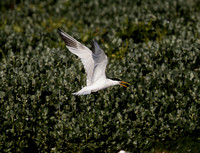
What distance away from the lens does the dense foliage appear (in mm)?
5812

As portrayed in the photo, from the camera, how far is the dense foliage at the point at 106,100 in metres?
5.81

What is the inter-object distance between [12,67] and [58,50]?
3.76 feet

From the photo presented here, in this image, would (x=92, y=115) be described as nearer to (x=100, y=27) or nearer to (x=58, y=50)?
(x=58, y=50)

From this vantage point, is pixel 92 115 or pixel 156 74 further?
pixel 156 74

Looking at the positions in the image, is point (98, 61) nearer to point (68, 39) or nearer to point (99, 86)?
point (99, 86)

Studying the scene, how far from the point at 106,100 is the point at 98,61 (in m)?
1.01

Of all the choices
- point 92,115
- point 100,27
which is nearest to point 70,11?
point 100,27

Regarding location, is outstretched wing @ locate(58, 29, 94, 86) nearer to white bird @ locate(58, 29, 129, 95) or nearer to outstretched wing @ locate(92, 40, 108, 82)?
white bird @ locate(58, 29, 129, 95)

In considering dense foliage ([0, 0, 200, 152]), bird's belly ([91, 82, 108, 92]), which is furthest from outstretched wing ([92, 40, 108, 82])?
dense foliage ([0, 0, 200, 152])

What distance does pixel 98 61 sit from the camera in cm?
548

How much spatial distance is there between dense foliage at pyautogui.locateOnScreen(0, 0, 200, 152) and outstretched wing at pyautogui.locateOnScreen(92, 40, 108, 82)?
516 mm

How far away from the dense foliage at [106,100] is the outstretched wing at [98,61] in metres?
0.52

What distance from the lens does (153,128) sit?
20.1 ft

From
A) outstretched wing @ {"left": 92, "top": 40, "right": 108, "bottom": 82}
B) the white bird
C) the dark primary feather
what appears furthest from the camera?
the dark primary feather
